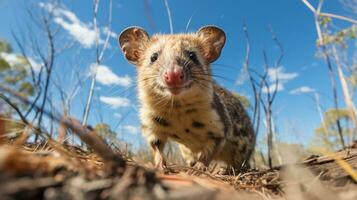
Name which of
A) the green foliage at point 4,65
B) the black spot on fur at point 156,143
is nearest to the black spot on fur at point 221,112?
the black spot on fur at point 156,143

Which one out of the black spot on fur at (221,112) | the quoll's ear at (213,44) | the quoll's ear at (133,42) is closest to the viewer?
the black spot on fur at (221,112)

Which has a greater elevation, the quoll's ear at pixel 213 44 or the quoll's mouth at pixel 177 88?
the quoll's ear at pixel 213 44

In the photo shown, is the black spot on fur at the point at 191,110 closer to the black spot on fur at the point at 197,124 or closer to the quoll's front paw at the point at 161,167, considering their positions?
the black spot on fur at the point at 197,124

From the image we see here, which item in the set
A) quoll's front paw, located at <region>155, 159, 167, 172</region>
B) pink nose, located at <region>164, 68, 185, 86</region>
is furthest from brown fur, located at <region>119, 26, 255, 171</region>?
quoll's front paw, located at <region>155, 159, 167, 172</region>

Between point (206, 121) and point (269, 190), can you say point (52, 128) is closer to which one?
point (206, 121)

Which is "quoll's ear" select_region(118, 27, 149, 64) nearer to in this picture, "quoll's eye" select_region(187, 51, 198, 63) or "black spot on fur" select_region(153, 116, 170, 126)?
"quoll's eye" select_region(187, 51, 198, 63)

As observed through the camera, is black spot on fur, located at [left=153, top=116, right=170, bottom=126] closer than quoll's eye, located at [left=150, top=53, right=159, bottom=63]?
Yes

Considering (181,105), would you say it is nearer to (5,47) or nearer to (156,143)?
(156,143)
